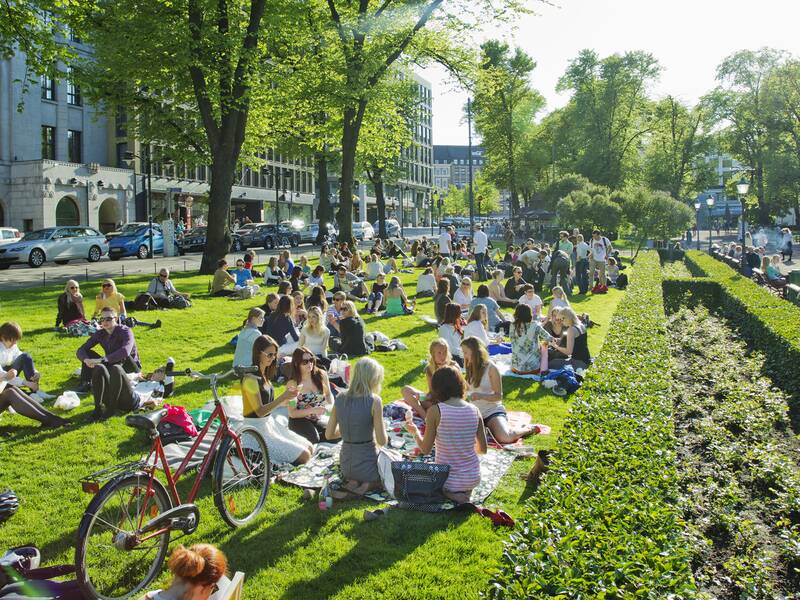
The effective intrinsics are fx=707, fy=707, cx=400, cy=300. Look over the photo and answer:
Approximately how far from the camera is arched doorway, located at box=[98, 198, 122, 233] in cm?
5097

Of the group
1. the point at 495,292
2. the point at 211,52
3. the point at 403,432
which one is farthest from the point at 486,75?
the point at 403,432

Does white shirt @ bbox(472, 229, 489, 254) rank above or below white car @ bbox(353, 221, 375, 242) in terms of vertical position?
below

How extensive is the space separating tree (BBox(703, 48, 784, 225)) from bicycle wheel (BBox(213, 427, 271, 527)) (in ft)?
205

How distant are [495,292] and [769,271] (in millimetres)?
11855

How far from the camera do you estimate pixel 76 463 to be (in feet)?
25.5

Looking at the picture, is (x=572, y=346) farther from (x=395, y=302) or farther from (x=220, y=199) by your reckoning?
(x=220, y=199)

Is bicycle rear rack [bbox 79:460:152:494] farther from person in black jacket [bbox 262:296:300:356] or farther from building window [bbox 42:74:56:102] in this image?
building window [bbox 42:74:56:102]

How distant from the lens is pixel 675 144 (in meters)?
69.9

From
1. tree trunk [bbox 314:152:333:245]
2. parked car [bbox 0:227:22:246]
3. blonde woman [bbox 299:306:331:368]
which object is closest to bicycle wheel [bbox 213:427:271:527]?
blonde woman [bbox 299:306:331:368]

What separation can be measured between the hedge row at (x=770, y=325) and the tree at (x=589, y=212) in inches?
675

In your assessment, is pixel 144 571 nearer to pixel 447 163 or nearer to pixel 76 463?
pixel 76 463

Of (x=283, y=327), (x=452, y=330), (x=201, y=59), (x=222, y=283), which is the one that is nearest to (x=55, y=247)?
(x=201, y=59)

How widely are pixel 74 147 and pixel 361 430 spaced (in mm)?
49787

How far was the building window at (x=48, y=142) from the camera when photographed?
46562 mm
